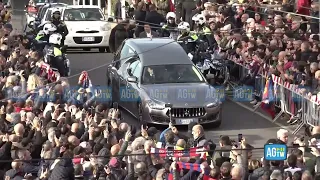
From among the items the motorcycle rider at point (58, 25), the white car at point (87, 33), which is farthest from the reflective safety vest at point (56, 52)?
the white car at point (87, 33)

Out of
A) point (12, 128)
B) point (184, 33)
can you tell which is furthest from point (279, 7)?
point (12, 128)

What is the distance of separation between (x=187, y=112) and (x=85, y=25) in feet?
37.4

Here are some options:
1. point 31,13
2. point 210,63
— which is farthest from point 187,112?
point 31,13

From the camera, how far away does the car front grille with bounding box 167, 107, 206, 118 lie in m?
18.2

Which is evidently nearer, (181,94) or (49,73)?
(181,94)

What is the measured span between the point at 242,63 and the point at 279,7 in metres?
5.07

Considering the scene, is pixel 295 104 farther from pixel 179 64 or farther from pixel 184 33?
pixel 184 33

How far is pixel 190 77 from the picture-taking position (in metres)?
19.3

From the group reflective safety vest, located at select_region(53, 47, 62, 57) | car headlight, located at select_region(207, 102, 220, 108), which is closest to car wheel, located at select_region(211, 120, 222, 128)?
car headlight, located at select_region(207, 102, 220, 108)

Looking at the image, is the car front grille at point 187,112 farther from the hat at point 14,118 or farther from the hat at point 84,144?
the hat at point 84,144

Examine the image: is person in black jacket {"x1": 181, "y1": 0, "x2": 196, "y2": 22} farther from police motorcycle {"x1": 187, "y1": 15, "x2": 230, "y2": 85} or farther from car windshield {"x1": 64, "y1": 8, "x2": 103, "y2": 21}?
police motorcycle {"x1": 187, "y1": 15, "x2": 230, "y2": 85}

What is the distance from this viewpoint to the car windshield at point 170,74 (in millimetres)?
19188

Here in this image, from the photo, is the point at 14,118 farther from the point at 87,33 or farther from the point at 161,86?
the point at 87,33

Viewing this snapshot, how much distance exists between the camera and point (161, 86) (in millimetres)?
18844
